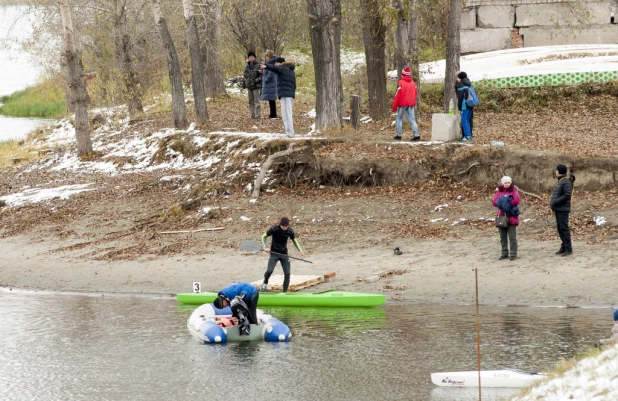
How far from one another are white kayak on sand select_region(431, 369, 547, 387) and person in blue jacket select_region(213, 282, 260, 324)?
3871 mm

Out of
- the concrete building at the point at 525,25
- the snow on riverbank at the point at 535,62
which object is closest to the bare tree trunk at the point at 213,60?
the snow on riverbank at the point at 535,62

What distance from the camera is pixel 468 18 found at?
1244 inches

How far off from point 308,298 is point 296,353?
2.92 m

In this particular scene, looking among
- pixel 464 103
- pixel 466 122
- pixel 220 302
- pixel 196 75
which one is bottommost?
pixel 220 302

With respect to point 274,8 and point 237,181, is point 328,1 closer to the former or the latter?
point 237,181

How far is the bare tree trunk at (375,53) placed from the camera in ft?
83.5

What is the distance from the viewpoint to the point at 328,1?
22906 millimetres

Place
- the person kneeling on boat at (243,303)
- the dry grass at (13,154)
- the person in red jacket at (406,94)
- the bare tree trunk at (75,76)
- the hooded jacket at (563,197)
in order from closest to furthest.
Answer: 1. the person kneeling on boat at (243,303)
2. the hooded jacket at (563,197)
3. the person in red jacket at (406,94)
4. the bare tree trunk at (75,76)
5. the dry grass at (13,154)

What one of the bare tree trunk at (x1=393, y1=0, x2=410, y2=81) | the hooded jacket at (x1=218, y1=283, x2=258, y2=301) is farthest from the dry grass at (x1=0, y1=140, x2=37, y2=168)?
the hooded jacket at (x1=218, y1=283, x2=258, y2=301)

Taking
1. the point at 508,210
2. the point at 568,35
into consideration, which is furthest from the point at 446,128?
the point at 568,35

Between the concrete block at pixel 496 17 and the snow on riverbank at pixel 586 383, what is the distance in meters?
24.9

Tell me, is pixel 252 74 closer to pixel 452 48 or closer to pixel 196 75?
pixel 196 75

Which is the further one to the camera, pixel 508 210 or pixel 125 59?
pixel 125 59

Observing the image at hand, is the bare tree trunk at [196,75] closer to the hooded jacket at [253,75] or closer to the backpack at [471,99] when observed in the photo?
the hooded jacket at [253,75]
